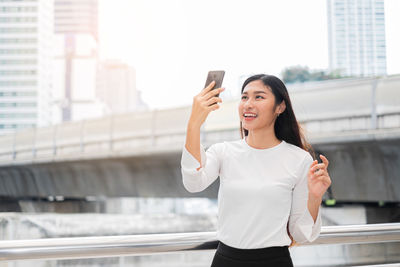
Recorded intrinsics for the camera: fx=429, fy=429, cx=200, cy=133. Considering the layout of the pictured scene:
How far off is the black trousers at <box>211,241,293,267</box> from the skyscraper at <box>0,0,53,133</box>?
4566 centimetres

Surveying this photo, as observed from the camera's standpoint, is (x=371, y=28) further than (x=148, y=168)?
Yes

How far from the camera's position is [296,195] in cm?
196

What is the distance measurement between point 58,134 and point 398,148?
1220 centimetres

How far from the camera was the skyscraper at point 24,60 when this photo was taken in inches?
1921

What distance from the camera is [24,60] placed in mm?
58344

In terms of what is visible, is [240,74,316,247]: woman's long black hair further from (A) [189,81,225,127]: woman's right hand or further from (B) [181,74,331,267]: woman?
(A) [189,81,225,127]: woman's right hand

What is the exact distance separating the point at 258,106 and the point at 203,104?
1.03ft

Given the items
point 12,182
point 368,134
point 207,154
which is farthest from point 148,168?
point 207,154

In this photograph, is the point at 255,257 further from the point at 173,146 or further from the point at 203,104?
the point at 173,146

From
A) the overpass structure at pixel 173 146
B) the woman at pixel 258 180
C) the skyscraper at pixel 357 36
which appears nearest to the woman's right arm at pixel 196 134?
the woman at pixel 258 180

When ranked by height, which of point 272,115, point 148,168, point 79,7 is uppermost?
point 79,7

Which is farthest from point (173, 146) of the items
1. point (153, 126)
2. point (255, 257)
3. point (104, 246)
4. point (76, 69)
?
point (76, 69)

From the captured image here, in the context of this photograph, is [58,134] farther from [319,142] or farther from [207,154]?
[207,154]

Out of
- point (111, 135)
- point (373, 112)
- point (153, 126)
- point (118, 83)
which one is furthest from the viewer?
point (118, 83)
